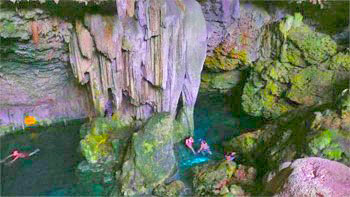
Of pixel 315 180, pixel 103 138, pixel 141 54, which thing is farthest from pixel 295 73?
pixel 315 180

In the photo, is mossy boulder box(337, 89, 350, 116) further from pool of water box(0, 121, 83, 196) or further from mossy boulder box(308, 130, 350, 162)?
pool of water box(0, 121, 83, 196)

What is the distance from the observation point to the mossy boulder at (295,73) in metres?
8.95

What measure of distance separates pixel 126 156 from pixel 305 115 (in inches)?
157

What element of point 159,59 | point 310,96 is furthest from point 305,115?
point 159,59

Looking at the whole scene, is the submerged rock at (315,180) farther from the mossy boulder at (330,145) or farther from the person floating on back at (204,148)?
the person floating on back at (204,148)

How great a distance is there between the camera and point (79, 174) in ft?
26.6

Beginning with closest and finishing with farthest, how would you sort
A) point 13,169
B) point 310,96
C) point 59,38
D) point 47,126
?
point 59,38 < point 13,169 < point 310,96 < point 47,126

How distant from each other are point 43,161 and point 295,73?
6717 mm

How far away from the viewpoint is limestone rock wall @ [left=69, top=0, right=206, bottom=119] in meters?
7.34

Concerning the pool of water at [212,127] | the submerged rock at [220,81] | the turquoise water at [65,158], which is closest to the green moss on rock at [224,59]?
the submerged rock at [220,81]

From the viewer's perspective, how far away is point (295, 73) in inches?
371

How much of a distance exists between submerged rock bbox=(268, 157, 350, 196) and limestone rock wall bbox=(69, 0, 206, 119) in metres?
4.21

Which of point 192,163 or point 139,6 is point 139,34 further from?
point 192,163

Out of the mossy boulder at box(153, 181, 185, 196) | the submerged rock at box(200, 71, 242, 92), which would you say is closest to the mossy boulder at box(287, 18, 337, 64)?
the submerged rock at box(200, 71, 242, 92)
